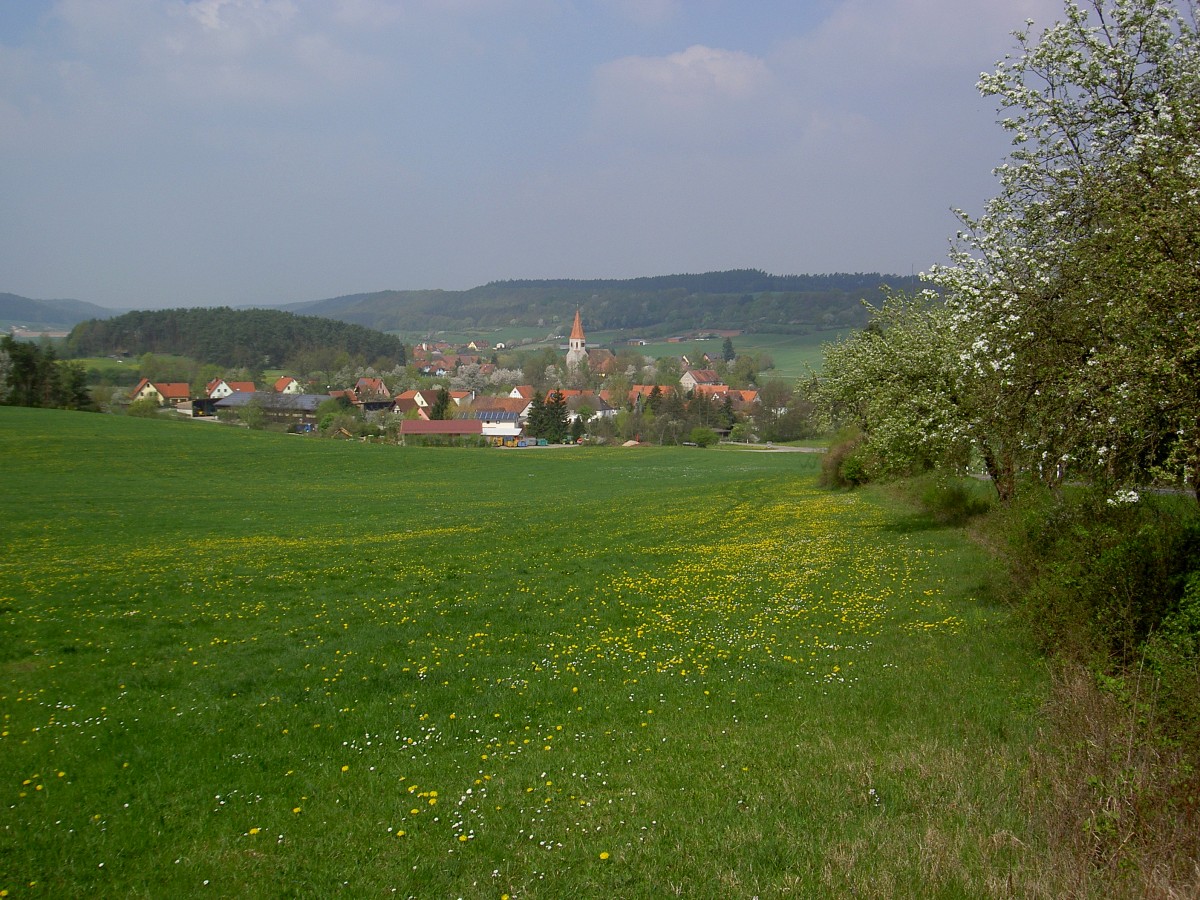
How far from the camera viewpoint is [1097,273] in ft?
34.2

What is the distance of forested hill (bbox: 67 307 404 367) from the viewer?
582ft

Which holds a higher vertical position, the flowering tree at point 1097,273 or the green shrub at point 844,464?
the flowering tree at point 1097,273

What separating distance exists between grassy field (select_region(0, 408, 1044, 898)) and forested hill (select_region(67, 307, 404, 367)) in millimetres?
165905

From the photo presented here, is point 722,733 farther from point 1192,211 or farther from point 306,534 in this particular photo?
point 306,534

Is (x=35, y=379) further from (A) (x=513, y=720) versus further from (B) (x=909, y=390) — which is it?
(A) (x=513, y=720)

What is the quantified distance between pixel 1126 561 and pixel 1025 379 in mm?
3011

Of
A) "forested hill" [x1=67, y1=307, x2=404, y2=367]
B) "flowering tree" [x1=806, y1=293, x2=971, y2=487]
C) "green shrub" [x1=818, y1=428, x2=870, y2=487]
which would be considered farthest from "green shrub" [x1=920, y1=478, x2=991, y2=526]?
"forested hill" [x1=67, y1=307, x2=404, y2=367]

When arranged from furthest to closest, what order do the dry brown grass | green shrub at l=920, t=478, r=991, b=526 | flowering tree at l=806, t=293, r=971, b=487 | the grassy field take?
1. green shrub at l=920, t=478, r=991, b=526
2. flowering tree at l=806, t=293, r=971, b=487
3. the grassy field
4. the dry brown grass

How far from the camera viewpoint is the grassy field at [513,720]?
7074 millimetres

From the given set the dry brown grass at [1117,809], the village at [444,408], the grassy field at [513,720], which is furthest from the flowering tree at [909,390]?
the village at [444,408]

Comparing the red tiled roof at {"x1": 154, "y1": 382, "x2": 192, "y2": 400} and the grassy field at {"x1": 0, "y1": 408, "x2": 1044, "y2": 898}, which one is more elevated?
the grassy field at {"x1": 0, "y1": 408, "x2": 1044, "y2": 898}

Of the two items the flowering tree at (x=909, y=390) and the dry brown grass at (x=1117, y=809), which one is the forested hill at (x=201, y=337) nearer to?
the flowering tree at (x=909, y=390)

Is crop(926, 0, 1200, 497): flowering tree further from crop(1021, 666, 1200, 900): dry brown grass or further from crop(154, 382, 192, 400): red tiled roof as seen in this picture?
crop(154, 382, 192, 400): red tiled roof

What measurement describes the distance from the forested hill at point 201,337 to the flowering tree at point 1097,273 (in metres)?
Result: 183
